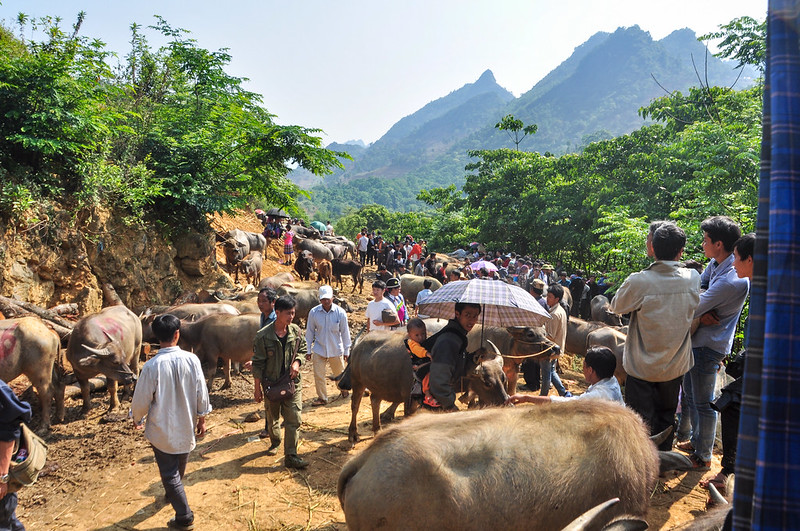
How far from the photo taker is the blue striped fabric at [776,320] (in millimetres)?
928

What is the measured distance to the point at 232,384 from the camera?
9484mm

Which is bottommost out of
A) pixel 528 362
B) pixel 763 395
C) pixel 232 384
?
pixel 232 384

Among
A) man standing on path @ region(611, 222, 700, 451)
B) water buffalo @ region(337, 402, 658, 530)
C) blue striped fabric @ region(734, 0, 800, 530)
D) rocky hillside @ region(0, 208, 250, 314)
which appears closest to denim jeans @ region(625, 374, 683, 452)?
man standing on path @ region(611, 222, 700, 451)

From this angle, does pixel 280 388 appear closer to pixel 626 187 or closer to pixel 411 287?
pixel 411 287

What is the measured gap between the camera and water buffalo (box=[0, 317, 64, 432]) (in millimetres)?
6898

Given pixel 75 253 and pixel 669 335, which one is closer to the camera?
pixel 669 335

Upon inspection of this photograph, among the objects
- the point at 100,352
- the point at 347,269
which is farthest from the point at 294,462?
the point at 347,269

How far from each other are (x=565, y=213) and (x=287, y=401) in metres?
19.3

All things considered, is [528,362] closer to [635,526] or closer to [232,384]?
[232,384]

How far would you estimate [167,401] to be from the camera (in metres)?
4.44

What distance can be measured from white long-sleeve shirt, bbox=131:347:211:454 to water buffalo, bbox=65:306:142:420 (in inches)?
151

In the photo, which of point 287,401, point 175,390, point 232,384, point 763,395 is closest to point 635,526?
point 763,395

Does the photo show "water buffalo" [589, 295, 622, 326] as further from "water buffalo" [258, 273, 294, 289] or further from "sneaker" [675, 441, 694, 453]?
"water buffalo" [258, 273, 294, 289]

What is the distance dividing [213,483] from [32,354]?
395 cm
